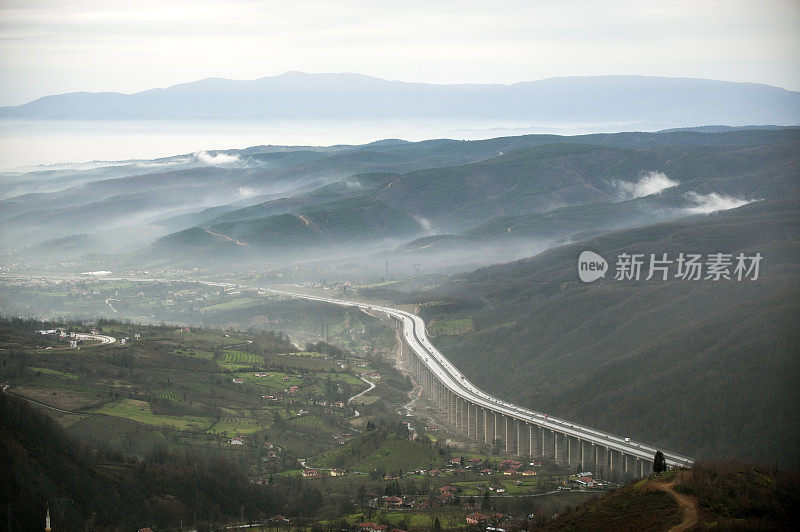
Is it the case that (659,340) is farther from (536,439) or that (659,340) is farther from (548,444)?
(548,444)

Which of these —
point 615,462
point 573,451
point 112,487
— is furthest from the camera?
point 573,451

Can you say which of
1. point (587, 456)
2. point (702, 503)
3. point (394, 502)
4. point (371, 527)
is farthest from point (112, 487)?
point (587, 456)

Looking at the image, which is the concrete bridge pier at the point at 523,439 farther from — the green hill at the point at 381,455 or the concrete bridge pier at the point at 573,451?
the green hill at the point at 381,455

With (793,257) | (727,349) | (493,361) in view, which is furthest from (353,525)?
(793,257)

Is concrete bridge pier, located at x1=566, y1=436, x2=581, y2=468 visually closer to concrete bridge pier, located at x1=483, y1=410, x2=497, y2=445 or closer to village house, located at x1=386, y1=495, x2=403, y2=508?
concrete bridge pier, located at x1=483, y1=410, x2=497, y2=445

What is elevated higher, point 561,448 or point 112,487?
point 112,487

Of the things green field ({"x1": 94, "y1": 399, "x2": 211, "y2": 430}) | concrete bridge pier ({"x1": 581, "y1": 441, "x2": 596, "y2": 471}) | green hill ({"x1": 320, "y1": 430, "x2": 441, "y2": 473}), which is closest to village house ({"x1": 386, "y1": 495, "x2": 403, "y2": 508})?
green hill ({"x1": 320, "y1": 430, "x2": 441, "y2": 473})

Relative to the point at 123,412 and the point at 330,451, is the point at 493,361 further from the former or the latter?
the point at 123,412
